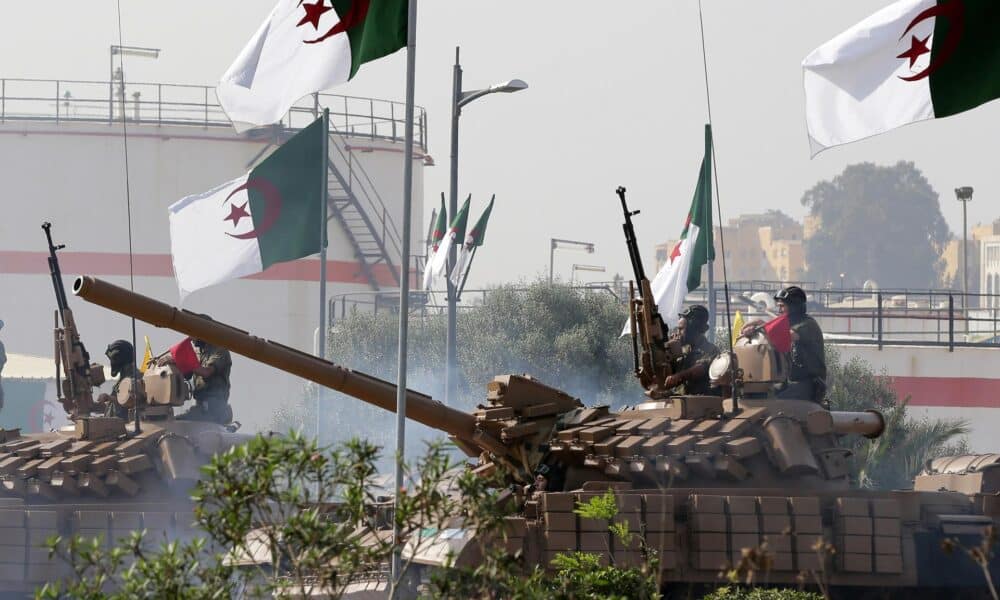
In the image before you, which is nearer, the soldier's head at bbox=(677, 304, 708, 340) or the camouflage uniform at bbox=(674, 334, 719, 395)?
the camouflage uniform at bbox=(674, 334, 719, 395)

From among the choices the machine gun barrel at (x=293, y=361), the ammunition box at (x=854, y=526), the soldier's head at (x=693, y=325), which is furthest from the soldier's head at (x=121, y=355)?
the ammunition box at (x=854, y=526)

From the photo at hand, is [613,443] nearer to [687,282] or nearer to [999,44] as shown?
[999,44]

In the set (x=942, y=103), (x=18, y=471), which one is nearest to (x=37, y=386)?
(x=18, y=471)

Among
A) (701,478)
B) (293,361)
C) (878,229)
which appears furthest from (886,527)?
(878,229)

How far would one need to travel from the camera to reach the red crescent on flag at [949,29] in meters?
14.3

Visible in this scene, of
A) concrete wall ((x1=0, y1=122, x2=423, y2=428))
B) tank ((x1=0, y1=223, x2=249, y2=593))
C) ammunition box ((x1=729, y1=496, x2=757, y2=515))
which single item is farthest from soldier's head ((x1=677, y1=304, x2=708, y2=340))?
concrete wall ((x1=0, y1=122, x2=423, y2=428))

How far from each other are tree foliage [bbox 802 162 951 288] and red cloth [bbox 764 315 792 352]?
13559 centimetres

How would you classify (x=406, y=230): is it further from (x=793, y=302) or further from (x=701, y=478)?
(x=793, y=302)

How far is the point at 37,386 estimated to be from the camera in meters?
45.9

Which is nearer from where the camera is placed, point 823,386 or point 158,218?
point 823,386

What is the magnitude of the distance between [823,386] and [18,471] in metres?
8.23

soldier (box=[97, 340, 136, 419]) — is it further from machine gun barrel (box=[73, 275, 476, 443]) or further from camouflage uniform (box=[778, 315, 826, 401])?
camouflage uniform (box=[778, 315, 826, 401])

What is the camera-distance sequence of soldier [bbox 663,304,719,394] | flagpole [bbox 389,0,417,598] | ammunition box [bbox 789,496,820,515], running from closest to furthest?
1. flagpole [bbox 389,0,417,598]
2. ammunition box [bbox 789,496,820,515]
3. soldier [bbox 663,304,719,394]

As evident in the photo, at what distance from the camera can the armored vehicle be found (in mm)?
15016
